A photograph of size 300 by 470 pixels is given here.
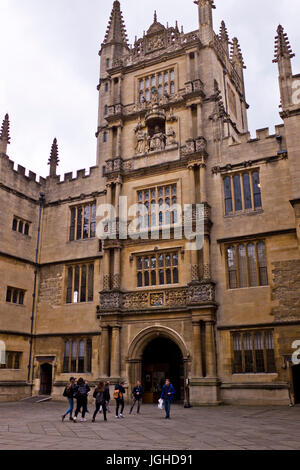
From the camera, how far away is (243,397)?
21.5 metres

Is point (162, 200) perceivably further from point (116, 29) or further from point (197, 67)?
point (116, 29)

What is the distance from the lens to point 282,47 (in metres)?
24.4

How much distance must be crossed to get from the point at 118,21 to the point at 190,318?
24751 mm

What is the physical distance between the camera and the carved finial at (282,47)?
24172 millimetres

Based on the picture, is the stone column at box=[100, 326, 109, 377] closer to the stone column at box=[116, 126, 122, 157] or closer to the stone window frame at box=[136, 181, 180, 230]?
the stone window frame at box=[136, 181, 180, 230]

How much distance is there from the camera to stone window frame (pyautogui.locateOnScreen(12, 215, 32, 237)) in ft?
96.5

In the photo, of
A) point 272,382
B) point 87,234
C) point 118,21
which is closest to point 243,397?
point 272,382

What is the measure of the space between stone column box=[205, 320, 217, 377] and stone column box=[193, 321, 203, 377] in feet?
1.20

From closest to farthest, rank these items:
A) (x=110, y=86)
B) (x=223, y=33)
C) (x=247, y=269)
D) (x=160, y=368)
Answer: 1. (x=247, y=269)
2. (x=160, y=368)
3. (x=110, y=86)
4. (x=223, y=33)

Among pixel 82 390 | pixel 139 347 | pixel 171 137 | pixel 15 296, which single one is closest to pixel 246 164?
pixel 171 137

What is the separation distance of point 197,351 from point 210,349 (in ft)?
2.27

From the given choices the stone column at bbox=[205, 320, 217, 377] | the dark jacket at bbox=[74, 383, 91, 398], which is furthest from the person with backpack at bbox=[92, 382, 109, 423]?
the stone column at bbox=[205, 320, 217, 377]

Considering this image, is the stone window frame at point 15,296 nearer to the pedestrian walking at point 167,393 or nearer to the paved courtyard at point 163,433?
the paved courtyard at point 163,433

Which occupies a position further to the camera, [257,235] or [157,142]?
[157,142]
